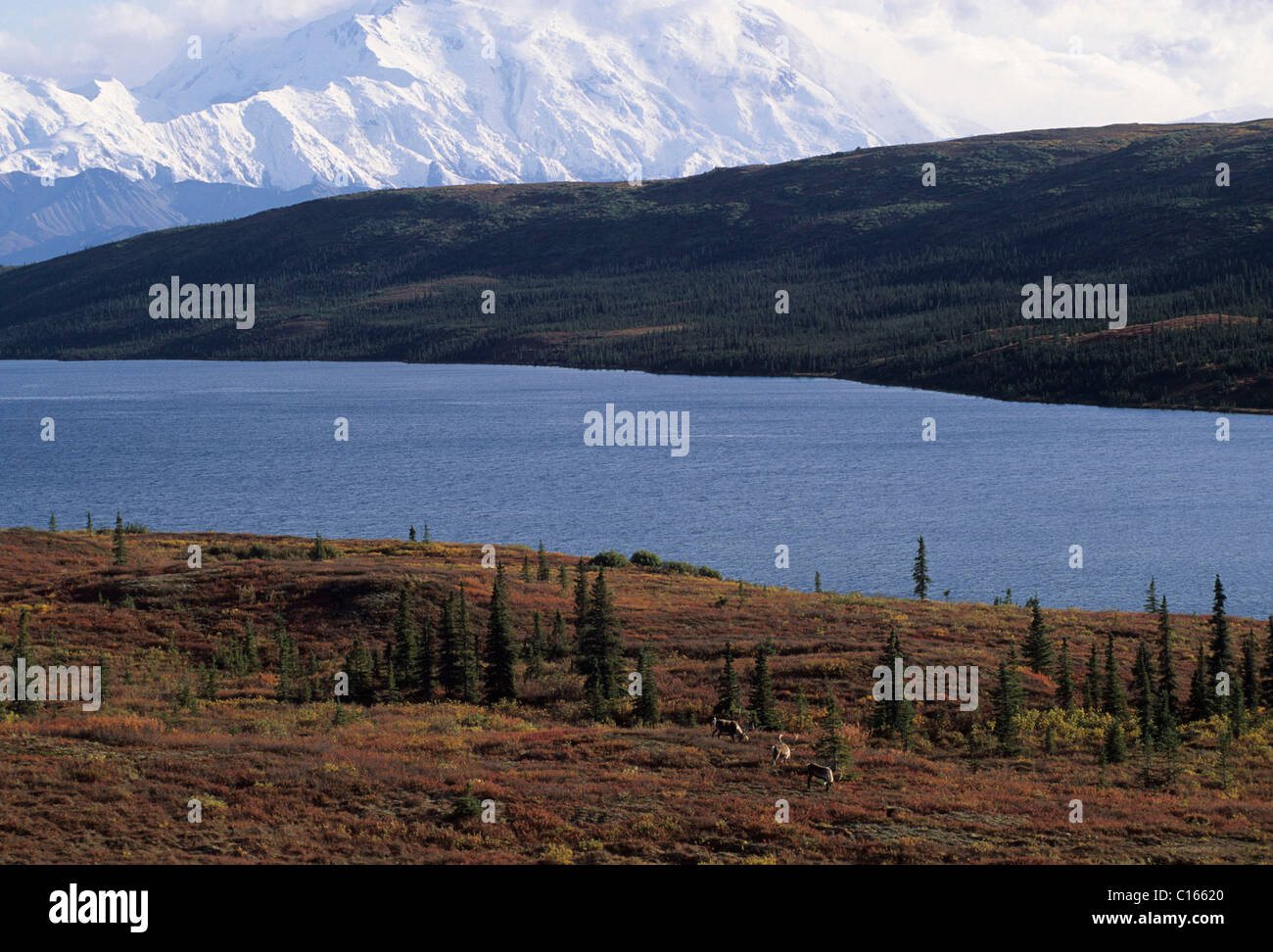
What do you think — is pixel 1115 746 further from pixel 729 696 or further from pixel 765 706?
pixel 729 696

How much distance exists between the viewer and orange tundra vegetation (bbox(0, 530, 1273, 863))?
23688mm

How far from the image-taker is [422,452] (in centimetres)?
15450

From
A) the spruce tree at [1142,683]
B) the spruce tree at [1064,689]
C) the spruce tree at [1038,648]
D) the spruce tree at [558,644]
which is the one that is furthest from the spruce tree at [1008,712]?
the spruce tree at [558,644]

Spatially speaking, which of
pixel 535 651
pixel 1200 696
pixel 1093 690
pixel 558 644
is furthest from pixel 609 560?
→ pixel 1200 696

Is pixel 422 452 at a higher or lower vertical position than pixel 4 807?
higher

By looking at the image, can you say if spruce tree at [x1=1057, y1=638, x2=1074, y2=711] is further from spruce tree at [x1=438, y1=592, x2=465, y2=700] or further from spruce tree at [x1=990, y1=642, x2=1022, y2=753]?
spruce tree at [x1=438, y1=592, x2=465, y2=700]

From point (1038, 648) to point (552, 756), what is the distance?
74.2ft

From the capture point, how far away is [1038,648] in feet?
155

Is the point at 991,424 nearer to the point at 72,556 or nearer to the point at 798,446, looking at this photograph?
the point at 798,446

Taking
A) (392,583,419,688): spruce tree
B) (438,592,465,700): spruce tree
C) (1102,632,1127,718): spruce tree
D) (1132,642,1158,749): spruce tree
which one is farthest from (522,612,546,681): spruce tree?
(1132,642,1158,749): spruce tree

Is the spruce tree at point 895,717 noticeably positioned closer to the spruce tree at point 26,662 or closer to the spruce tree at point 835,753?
the spruce tree at point 835,753

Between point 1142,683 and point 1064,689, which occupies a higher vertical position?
point 1142,683
